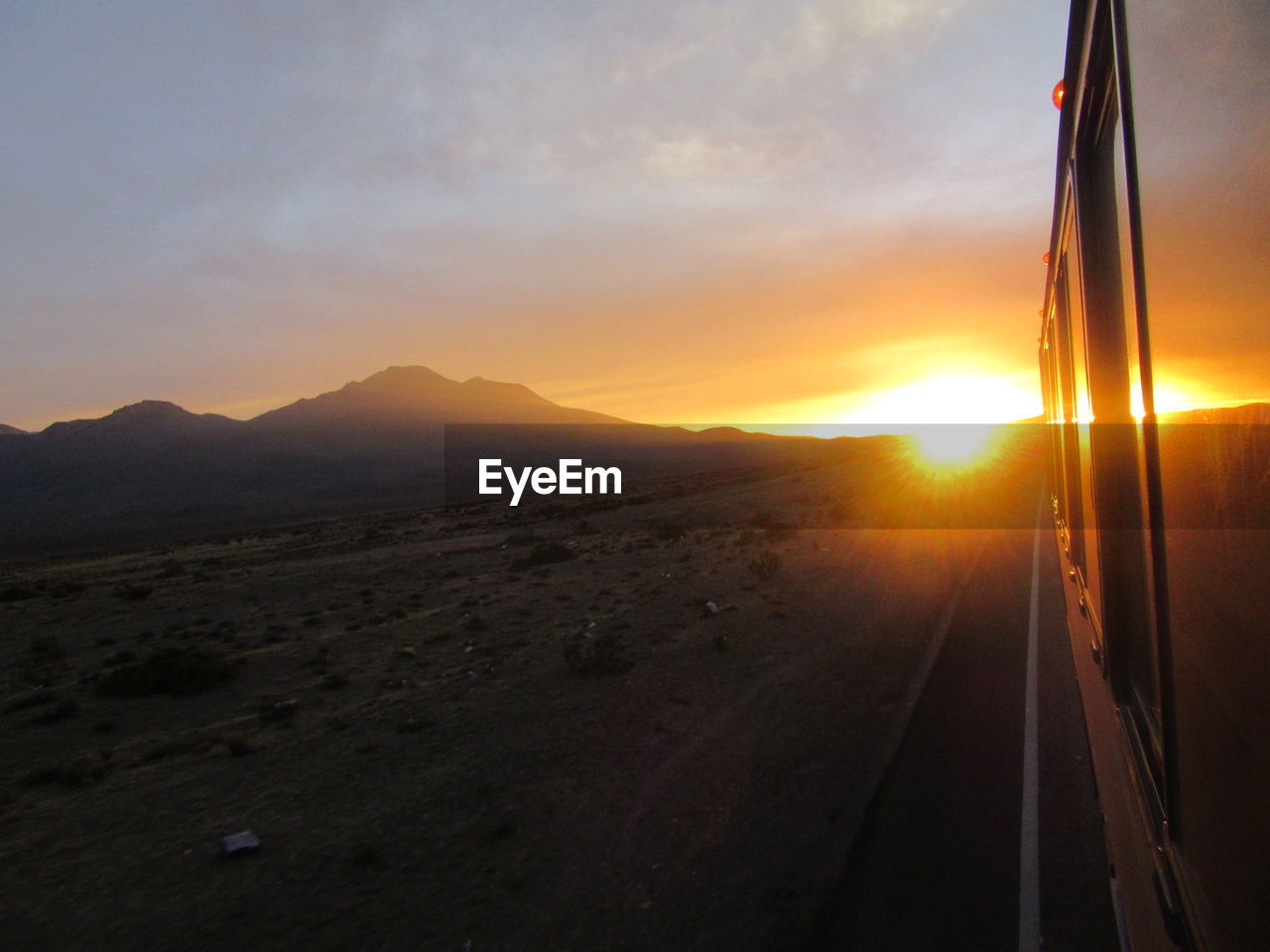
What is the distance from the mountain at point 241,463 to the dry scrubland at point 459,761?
7255 centimetres

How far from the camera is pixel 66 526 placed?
9638 cm

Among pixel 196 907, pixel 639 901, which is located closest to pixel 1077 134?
pixel 639 901

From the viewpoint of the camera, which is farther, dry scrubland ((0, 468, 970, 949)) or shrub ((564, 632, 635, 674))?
shrub ((564, 632, 635, 674))

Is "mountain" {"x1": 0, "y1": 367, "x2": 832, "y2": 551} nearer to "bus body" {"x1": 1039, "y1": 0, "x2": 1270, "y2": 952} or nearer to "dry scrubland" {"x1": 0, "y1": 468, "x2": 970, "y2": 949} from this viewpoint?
"dry scrubland" {"x1": 0, "y1": 468, "x2": 970, "y2": 949}

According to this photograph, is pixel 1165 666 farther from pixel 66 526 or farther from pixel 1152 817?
pixel 66 526

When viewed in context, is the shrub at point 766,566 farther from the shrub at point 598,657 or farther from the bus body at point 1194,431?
the bus body at point 1194,431

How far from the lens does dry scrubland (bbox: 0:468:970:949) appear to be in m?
5.46

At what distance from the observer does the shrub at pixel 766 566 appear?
19.0 metres

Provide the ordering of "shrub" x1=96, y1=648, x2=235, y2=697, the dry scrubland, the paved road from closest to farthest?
the paved road → the dry scrubland → "shrub" x1=96, y1=648, x2=235, y2=697

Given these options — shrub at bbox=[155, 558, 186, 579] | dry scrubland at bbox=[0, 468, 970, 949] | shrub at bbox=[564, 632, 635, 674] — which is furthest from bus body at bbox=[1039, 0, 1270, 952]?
shrub at bbox=[155, 558, 186, 579]

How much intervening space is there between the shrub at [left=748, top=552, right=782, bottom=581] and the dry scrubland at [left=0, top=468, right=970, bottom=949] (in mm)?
110

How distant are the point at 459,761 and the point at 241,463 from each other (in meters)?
154

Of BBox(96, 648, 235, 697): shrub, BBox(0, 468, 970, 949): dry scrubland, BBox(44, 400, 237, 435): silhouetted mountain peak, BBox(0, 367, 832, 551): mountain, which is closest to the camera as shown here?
BBox(0, 468, 970, 949): dry scrubland

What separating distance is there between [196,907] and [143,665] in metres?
8.54
